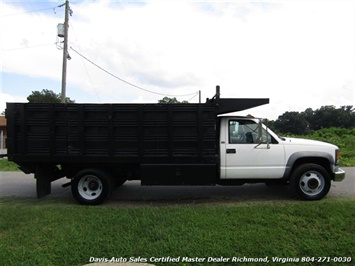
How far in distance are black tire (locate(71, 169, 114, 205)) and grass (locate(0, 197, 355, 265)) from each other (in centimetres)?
55

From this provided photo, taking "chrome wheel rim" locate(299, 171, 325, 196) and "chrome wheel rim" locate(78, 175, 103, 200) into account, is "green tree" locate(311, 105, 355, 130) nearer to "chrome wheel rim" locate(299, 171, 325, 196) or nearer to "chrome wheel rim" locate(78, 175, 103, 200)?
"chrome wheel rim" locate(299, 171, 325, 196)

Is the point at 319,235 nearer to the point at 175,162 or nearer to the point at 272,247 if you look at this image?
the point at 272,247

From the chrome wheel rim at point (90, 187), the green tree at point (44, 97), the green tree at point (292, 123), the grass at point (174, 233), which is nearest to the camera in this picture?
the grass at point (174, 233)

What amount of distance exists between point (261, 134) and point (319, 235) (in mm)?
2436

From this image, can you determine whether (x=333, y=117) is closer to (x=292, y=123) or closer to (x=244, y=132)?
(x=292, y=123)

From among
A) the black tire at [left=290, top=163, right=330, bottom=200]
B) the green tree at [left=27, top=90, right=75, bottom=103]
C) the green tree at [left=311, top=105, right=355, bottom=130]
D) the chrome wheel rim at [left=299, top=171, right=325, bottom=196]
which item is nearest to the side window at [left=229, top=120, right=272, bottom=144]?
the black tire at [left=290, top=163, right=330, bottom=200]

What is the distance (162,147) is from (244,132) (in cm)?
188

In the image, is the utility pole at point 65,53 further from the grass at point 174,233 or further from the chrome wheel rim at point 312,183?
the chrome wheel rim at point 312,183

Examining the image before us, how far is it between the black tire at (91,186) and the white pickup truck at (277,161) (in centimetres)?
256

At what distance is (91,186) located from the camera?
20.1 ft

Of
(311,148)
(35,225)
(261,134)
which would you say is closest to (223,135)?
(261,134)

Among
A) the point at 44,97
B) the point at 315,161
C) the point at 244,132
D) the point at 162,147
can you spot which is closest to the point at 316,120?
the point at 44,97

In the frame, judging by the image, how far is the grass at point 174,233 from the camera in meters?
3.58

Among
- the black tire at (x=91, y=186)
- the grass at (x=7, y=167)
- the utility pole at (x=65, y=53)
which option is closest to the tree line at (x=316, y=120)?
the utility pole at (x=65, y=53)
